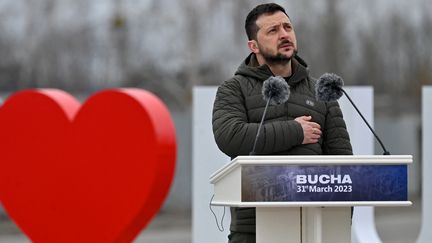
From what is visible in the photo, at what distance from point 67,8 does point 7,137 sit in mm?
20501

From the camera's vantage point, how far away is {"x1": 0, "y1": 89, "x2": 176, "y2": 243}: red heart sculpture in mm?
6711

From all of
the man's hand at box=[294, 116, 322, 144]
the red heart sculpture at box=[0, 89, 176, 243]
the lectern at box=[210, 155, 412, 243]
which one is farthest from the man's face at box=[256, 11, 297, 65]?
the red heart sculpture at box=[0, 89, 176, 243]

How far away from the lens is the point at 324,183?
16.7ft

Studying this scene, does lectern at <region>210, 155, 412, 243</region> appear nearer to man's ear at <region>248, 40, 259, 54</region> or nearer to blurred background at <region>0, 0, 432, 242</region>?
man's ear at <region>248, 40, 259, 54</region>

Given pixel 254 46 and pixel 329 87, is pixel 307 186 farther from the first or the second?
pixel 254 46

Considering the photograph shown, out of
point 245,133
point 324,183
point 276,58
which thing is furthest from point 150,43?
point 324,183

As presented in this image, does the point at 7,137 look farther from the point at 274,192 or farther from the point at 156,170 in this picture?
the point at 274,192

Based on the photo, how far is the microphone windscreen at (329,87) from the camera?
5582 millimetres

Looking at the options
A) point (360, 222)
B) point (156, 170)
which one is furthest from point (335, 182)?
point (360, 222)

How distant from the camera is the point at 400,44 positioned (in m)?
29.9

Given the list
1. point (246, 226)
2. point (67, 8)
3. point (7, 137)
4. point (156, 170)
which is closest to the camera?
point (246, 226)

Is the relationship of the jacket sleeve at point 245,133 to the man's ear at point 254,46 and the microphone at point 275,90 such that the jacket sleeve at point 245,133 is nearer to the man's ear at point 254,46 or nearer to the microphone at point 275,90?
the microphone at point 275,90

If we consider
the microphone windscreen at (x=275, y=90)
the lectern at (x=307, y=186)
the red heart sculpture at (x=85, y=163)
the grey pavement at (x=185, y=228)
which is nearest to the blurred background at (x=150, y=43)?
the grey pavement at (x=185, y=228)

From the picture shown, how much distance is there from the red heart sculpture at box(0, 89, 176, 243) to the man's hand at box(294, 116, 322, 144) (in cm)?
123
